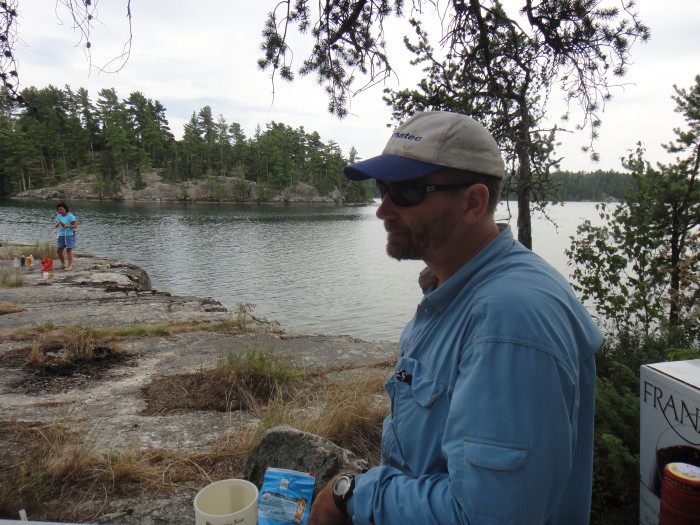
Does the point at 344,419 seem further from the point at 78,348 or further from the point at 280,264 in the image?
the point at 280,264

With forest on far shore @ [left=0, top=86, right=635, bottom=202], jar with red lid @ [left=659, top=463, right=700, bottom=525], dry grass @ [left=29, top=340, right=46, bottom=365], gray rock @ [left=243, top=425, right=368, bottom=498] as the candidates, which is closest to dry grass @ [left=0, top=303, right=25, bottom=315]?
dry grass @ [left=29, top=340, right=46, bottom=365]

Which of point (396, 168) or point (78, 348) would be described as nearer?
point (396, 168)

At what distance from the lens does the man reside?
1.17 m

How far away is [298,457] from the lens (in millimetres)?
A: 3012

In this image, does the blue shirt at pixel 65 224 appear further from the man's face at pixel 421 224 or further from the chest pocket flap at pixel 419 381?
the chest pocket flap at pixel 419 381

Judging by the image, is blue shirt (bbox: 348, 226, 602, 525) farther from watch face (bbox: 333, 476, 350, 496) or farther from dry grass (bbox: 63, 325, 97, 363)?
dry grass (bbox: 63, 325, 97, 363)

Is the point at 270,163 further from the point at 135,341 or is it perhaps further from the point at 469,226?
the point at 469,226

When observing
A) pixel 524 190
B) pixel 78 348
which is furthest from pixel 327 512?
pixel 78 348

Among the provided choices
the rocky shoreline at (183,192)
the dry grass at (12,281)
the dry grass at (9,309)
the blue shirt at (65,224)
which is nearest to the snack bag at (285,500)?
the dry grass at (9,309)

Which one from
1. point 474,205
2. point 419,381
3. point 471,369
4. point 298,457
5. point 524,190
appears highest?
point 524,190

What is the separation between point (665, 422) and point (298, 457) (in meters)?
2.04

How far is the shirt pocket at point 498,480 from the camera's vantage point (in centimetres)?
114

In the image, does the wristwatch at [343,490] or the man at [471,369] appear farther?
the wristwatch at [343,490]

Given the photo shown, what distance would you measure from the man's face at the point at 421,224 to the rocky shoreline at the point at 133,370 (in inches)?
97.1
